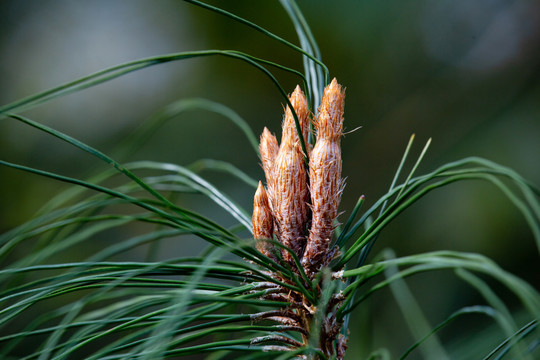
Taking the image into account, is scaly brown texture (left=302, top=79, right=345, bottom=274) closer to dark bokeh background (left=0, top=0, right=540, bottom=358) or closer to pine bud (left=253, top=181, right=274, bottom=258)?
pine bud (left=253, top=181, right=274, bottom=258)

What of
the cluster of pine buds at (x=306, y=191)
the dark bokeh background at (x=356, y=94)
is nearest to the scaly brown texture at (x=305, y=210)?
the cluster of pine buds at (x=306, y=191)

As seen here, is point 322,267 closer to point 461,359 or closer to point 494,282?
point 461,359

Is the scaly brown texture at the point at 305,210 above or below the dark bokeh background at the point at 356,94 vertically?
below

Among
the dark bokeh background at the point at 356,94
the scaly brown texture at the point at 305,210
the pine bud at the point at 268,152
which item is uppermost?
the dark bokeh background at the point at 356,94

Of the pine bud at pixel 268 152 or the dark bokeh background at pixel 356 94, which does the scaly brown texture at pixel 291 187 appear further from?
the dark bokeh background at pixel 356 94

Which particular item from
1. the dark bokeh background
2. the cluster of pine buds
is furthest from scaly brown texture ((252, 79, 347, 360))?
the dark bokeh background

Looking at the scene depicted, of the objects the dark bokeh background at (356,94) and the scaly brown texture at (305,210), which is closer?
the scaly brown texture at (305,210)

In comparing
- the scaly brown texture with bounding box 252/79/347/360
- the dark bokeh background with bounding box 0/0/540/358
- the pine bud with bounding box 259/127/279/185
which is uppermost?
the dark bokeh background with bounding box 0/0/540/358

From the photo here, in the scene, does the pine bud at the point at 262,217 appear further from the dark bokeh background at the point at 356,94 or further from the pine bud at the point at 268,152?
the dark bokeh background at the point at 356,94
